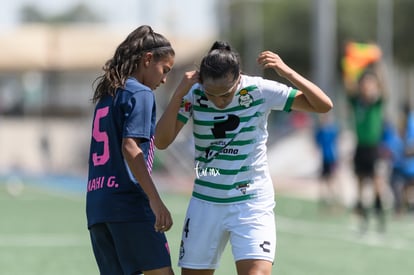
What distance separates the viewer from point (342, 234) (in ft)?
57.4

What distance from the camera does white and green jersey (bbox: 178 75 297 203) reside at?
7.38 metres

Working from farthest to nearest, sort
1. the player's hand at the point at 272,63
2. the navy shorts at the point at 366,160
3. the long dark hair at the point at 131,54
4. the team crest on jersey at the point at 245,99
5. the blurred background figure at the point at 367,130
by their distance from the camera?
the navy shorts at the point at 366,160, the blurred background figure at the point at 367,130, the team crest on jersey at the point at 245,99, the player's hand at the point at 272,63, the long dark hair at the point at 131,54

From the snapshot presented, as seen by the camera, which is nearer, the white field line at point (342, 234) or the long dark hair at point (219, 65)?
the long dark hair at point (219, 65)

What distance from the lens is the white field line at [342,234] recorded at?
15.9 metres

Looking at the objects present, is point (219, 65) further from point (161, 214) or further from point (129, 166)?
point (161, 214)

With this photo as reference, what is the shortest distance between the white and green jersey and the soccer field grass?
480cm

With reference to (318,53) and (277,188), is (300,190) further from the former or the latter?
(318,53)

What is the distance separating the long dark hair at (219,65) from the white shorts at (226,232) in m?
0.82

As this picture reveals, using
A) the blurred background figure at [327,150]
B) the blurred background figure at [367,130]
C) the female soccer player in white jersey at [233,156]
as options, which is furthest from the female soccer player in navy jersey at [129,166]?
the blurred background figure at [327,150]

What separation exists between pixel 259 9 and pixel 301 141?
4851 centimetres

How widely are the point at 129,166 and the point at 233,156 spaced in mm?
847

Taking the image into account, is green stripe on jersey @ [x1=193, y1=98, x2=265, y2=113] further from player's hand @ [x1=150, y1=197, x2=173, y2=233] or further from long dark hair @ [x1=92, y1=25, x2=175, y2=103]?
player's hand @ [x1=150, y1=197, x2=173, y2=233]

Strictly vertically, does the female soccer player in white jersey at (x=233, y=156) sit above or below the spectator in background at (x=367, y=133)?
above

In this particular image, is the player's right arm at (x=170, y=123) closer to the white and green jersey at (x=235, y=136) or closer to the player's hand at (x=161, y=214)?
the white and green jersey at (x=235, y=136)
